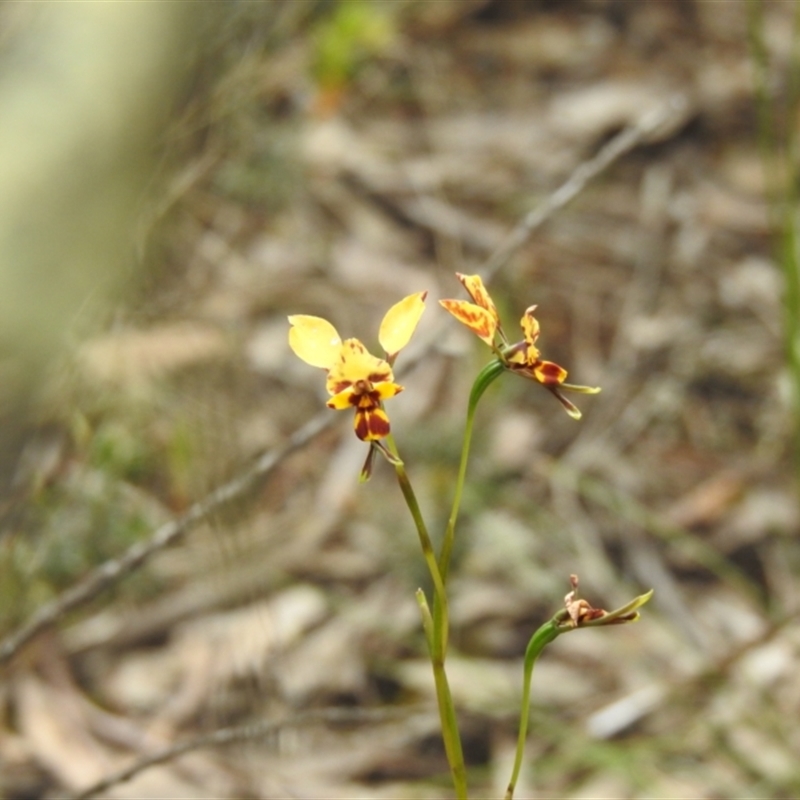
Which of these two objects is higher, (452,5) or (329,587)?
(452,5)

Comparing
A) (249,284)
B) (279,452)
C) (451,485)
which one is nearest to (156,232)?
(279,452)

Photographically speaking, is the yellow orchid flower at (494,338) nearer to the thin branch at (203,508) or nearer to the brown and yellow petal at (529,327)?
the brown and yellow petal at (529,327)

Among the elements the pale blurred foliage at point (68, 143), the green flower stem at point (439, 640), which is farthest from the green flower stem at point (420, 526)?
the pale blurred foliage at point (68, 143)

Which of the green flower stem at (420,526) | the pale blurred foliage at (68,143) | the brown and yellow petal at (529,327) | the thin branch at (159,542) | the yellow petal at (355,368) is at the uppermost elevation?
the pale blurred foliage at (68,143)

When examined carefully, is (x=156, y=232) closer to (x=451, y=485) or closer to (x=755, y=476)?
(x=451, y=485)

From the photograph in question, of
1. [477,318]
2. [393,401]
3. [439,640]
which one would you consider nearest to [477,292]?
[477,318]

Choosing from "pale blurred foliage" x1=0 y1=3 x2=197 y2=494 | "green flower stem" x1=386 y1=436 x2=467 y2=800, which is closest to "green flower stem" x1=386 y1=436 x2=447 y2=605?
"green flower stem" x1=386 y1=436 x2=467 y2=800
